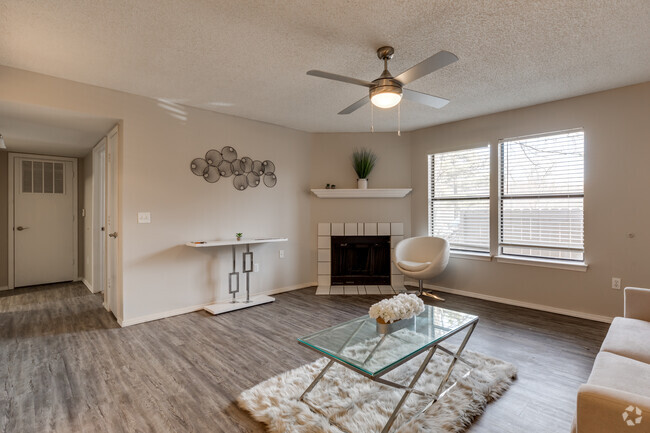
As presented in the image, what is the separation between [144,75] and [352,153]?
3.14 meters

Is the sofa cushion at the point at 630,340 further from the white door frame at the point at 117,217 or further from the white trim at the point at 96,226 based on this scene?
the white trim at the point at 96,226

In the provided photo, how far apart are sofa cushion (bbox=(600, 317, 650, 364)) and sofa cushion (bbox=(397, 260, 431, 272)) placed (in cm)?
217

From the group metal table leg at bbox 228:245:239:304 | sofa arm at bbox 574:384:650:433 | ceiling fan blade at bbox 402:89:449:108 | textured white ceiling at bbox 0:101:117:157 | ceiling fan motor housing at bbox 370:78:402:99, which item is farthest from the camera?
metal table leg at bbox 228:245:239:304

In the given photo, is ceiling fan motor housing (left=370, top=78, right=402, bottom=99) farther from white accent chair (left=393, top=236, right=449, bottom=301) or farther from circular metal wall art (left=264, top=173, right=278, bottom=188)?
circular metal wall art (left=264, top=173, right=278, bottom=188)

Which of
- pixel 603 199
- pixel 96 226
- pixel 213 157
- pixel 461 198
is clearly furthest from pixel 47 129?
pixel 603 199

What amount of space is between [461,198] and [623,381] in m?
3.52

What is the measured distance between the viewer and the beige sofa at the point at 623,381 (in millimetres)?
1056

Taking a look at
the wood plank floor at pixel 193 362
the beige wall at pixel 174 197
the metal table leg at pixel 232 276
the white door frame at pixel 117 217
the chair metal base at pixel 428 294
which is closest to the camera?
the wood plank floor at pixel 193 362

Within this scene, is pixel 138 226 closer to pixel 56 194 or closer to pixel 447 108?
pixel 56 194

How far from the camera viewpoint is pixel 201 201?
13.2ft

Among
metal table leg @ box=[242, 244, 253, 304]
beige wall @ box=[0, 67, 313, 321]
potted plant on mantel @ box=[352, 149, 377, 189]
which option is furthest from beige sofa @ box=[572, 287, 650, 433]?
Result: beige wall @ box=[0, 67, 313, 321]

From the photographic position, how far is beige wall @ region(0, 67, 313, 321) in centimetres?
329

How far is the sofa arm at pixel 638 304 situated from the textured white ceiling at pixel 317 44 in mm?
1897

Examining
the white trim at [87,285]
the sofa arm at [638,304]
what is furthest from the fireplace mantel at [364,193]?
the white trim at [87,285]
